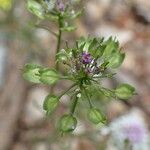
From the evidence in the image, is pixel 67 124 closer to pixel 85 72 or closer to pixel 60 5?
pixel 85 72

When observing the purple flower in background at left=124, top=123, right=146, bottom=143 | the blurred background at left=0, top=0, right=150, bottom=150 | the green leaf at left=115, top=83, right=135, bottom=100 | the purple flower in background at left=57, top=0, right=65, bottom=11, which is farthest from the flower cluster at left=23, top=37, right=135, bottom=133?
the blurred background at left=0, top=0, right=150, bottom=150

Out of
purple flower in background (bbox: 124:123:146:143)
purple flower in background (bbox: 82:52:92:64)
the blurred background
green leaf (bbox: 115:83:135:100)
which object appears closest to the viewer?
purple flower in background (bbox: 82:52:92:64)

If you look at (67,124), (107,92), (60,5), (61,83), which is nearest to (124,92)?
(107,92)

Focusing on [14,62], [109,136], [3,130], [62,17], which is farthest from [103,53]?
[14,62]

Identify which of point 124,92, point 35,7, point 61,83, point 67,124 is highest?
point 61,83

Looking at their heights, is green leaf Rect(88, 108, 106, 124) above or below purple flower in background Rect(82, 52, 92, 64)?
below

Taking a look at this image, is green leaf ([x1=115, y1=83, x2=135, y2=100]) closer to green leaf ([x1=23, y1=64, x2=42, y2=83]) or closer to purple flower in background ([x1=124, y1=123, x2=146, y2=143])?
green leaf ([x1=23, y1=64, x2=42, y2=83])
